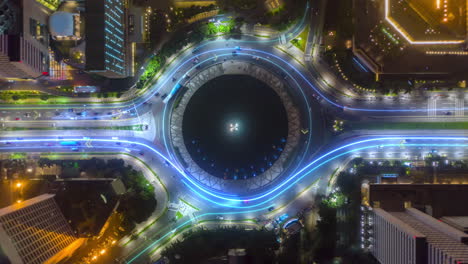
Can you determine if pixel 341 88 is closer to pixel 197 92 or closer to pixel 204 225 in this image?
pixel 197 92

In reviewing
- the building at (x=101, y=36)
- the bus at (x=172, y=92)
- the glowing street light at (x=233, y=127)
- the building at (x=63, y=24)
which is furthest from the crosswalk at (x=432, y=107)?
the building at (x=63, y=24)

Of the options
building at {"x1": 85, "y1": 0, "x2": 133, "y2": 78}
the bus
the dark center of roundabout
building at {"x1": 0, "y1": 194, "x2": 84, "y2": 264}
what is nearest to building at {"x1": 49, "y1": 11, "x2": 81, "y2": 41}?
building at {"x1": 85, "y1": 0, "x2": 133, "y2": 78}

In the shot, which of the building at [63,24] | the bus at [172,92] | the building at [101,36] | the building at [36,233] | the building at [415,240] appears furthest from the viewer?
the bus at [172,92]

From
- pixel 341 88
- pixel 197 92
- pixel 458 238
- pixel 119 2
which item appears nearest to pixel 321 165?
pixel 341 88

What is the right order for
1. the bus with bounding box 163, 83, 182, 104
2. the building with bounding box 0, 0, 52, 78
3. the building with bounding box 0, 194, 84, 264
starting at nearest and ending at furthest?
the building with bounding box 0, 194, 84, 264 → the building with bounding box 0, 0, 52, 78 → the bus with bounding box 163, 83, 182, 104

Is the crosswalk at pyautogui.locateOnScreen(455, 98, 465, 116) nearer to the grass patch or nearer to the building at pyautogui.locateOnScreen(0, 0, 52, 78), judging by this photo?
the grass patch

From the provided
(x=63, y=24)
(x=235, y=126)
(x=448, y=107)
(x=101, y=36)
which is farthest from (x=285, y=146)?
(x=63, y=24)

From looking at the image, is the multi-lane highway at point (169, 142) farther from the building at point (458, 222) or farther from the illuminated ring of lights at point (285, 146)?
the building at point (458, 222)

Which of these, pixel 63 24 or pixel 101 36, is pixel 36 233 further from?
pixel 63 24
